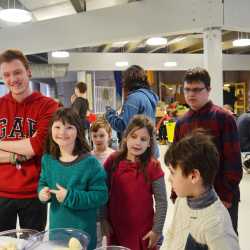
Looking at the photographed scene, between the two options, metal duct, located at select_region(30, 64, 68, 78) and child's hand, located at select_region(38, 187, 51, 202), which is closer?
child's hand, located at select_region(38, 187, 51, 202)

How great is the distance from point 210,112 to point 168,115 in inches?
304

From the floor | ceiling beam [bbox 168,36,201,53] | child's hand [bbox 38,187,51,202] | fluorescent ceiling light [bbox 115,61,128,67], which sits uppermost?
ceiling beam [bbox 168,36,201,53]

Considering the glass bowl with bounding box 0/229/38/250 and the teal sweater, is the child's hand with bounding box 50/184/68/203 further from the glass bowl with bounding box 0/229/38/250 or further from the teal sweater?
the glass bowl with bounding box 0/229/38/250

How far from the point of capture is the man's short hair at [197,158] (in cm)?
114

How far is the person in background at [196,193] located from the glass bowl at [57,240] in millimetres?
339

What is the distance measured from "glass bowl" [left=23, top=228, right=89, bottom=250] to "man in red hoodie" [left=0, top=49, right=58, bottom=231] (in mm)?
372

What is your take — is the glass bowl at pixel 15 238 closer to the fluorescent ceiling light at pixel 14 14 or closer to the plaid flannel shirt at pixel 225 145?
the plaid flannel shirt at pixel 225 145

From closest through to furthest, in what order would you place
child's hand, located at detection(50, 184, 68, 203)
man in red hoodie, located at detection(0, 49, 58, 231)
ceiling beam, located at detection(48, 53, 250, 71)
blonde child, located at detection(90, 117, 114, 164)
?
child's hand, located at detection(50, 184, 68, 203) < man in red hoodie, located at detection(0, 49, 58, 231) < blonde child, located at detection(90, 117, 114, 164) < ceiling beam, located at detection(48, 53, 250, 71)

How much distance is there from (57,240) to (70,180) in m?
0.29

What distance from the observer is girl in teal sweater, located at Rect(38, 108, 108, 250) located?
59.6 inches

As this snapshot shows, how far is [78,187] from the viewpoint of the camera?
154 centimetres

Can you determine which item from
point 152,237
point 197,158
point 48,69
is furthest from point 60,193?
point 48,69

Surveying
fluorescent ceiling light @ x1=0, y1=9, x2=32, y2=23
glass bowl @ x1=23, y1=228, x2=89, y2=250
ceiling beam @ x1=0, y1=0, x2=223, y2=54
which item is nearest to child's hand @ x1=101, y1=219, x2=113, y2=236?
glass bowl @ x1=23, y1=228, x2=89, y2=250

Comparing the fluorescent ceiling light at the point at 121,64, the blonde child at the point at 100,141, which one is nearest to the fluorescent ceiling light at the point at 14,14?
the blonde child at the point at 100,141
